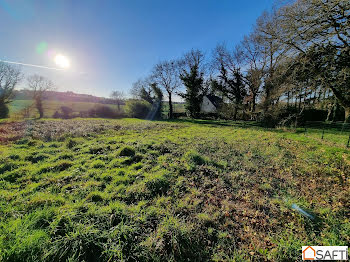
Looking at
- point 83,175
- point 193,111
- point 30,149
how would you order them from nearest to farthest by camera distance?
1. point 83,175
2. point 30,149
3. point 193,111

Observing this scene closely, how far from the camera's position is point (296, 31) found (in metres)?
5.64

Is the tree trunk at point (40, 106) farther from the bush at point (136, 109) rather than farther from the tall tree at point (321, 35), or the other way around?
the tall tree at point (321, 35)

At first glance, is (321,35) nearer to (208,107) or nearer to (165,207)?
(165,207)

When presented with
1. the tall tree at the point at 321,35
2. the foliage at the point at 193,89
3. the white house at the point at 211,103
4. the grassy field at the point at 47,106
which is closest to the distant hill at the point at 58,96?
the grassy field at the point at 47,106

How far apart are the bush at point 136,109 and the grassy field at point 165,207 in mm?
22355

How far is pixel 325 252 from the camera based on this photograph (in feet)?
6.13

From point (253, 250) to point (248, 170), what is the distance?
2.82 meters

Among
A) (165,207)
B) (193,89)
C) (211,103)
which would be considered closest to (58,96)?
(193,89)

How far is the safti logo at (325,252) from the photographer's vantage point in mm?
1800

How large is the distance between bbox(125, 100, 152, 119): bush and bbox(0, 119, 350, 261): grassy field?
22355mm

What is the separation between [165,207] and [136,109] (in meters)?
25.9

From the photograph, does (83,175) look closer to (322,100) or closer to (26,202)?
(26,202)

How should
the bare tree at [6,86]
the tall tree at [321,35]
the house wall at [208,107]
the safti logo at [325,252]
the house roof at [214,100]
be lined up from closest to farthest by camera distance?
1. the safti logo at [325,252]
2. the tall tree at [321,35]
3. the bare tree at [6,86]
4. the house roof at [214,100]
5. the house wall at [208,107]

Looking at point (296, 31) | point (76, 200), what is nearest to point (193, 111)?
point (296, 31)
